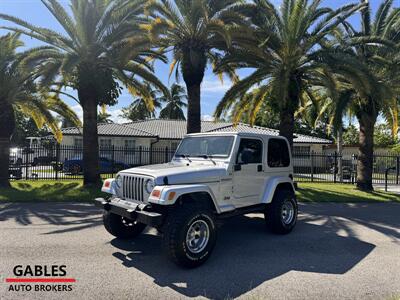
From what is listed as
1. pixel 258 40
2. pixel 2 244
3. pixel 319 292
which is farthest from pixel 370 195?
pixel 2 244

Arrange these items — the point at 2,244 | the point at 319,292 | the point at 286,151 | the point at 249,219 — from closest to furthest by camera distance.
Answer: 1. the point at 319,292
2. the point at 2,244
3. the point at 286,151
4. the point at 249,219

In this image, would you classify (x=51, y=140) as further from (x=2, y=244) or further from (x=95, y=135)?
(x=2, y=244)

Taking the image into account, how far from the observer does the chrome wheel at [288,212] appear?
22.9ft

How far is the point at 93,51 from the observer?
43.3 feet

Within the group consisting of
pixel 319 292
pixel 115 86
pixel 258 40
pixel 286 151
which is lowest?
pixel 319 292

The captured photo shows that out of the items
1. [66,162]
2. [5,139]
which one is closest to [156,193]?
[5,139]

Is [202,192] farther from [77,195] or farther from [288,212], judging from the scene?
[77,195]

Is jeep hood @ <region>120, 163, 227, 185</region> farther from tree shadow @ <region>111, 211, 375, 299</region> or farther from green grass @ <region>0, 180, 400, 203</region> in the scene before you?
green grass @ <region>0, 180, 400, 203</region>

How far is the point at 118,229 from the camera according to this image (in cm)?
615

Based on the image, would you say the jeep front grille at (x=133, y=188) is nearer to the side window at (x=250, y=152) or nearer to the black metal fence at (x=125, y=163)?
the side window at (x=250, y=152)

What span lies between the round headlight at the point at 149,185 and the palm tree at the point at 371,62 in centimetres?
1027

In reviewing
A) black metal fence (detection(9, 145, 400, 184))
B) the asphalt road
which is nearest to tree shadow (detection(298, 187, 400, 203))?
the asphalt road

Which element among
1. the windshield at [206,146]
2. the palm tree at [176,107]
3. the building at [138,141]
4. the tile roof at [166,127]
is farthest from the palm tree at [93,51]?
the palm tree at [176,107]

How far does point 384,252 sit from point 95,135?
38.2ft
